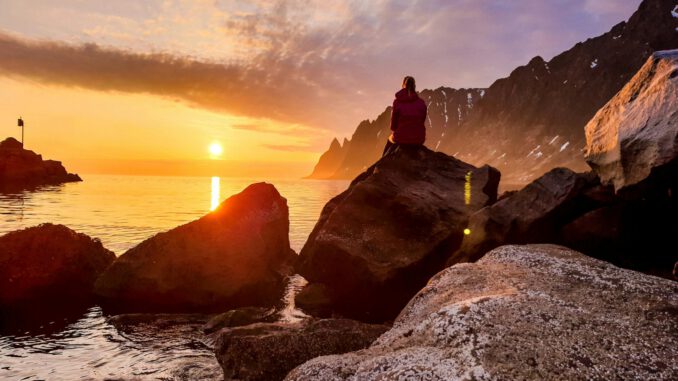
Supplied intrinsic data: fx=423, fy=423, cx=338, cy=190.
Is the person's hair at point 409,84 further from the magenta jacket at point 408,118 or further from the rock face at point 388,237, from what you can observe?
the rock face at point 388,237

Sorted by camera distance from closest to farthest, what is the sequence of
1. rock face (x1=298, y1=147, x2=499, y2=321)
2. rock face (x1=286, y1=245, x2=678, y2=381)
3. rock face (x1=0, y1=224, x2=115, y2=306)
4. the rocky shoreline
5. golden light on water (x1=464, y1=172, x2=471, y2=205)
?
rock face (x1=286, y1=245, x2=678, y2=381), the rocky shoreline, rock face (x1=298, y1=147, x2=499, y2=321), rock face (x1=0, y1=224, x2=115, y2=306), golden light on water (x1=464, y1=172, x2=471, y2=205)

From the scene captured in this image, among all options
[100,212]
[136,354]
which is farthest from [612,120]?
[100,212]

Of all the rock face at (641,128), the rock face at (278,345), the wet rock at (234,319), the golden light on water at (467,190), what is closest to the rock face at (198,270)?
the wet rock at (234,319)

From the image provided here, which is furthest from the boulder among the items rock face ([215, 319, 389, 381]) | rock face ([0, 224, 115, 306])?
rock face ([0, 224, 115, 306])

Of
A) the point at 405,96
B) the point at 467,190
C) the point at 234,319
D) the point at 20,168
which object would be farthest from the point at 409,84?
the point at 20,168

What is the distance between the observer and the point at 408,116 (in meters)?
16.1

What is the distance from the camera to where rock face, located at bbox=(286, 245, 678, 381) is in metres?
4.79

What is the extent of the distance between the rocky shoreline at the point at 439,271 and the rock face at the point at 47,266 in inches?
1.9

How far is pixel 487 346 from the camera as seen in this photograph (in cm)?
503

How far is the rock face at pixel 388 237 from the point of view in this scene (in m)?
13.7

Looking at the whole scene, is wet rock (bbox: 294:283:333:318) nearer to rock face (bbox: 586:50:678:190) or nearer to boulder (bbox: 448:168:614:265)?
boulder (bbox: 448:168:614:265)

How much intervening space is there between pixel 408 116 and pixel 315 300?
7731 millimetres

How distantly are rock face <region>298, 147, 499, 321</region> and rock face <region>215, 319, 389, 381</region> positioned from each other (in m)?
4.31

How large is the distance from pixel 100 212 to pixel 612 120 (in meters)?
49.1
